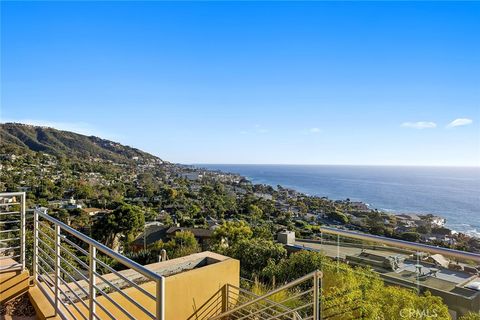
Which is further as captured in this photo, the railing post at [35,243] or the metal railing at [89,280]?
the railing post at [35,243]

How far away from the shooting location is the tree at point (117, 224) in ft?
67.7

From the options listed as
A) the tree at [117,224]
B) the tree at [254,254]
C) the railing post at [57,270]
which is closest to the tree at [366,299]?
the railing post at [57,270]

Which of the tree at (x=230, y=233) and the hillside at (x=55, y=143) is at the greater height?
the hillside at (x=55, y=143)

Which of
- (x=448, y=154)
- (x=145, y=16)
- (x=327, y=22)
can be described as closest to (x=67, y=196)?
(x=145, y=16)

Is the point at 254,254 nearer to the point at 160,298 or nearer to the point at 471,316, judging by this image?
the point at 471,316

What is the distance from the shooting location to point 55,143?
45.0 metres

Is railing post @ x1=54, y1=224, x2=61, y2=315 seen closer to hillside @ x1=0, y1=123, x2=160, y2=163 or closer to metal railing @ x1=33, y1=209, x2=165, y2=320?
metal railing @ x1=33, y1=209, x2=165, y2=320

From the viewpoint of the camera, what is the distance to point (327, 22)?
734 cm

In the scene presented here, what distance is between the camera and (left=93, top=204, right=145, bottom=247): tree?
67.7ft

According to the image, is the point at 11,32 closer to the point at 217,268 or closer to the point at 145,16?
the point at 145,16

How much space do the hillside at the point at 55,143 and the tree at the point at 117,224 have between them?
2129cm


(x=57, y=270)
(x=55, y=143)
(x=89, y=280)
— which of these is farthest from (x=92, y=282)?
(x=55, y=143)

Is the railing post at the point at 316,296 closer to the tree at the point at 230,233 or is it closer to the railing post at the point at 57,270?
the railing post at the point at 57,270

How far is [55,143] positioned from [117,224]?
3106cm
